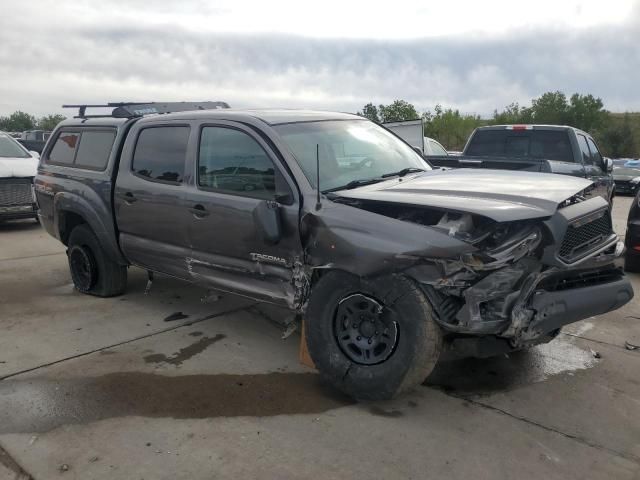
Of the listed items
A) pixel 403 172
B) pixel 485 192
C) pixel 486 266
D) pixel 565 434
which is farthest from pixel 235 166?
pixel 565 434

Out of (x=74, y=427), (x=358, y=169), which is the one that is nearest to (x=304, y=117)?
(x=358, y=169)

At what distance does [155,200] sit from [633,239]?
557 centimetres

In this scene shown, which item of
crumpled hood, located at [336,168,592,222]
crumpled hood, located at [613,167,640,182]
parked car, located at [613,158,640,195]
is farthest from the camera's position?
crumpled hood, located at [613,167,640,182]

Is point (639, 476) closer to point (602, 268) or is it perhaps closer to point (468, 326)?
point (468, 326)

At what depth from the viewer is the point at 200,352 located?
14.9 feet

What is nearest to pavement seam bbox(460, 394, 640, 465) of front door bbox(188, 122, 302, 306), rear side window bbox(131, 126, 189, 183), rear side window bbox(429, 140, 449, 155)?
front door bbox(188, 122, 302, 306)

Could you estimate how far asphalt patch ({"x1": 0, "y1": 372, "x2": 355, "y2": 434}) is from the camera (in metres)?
3.53

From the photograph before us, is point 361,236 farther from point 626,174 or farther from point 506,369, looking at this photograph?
point 626,174

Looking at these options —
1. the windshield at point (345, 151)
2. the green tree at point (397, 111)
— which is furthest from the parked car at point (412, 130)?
the green tree at point (397, 111)

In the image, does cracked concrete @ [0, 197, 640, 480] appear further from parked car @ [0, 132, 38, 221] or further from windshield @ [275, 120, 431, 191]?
parked car @ [0, 132, 38, 221]

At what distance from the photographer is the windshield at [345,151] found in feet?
13.6

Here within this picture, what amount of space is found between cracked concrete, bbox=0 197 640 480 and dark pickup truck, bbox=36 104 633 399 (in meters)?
0.37

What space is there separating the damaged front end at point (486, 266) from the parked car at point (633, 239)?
12.7ft

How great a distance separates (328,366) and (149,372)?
1356 mm
